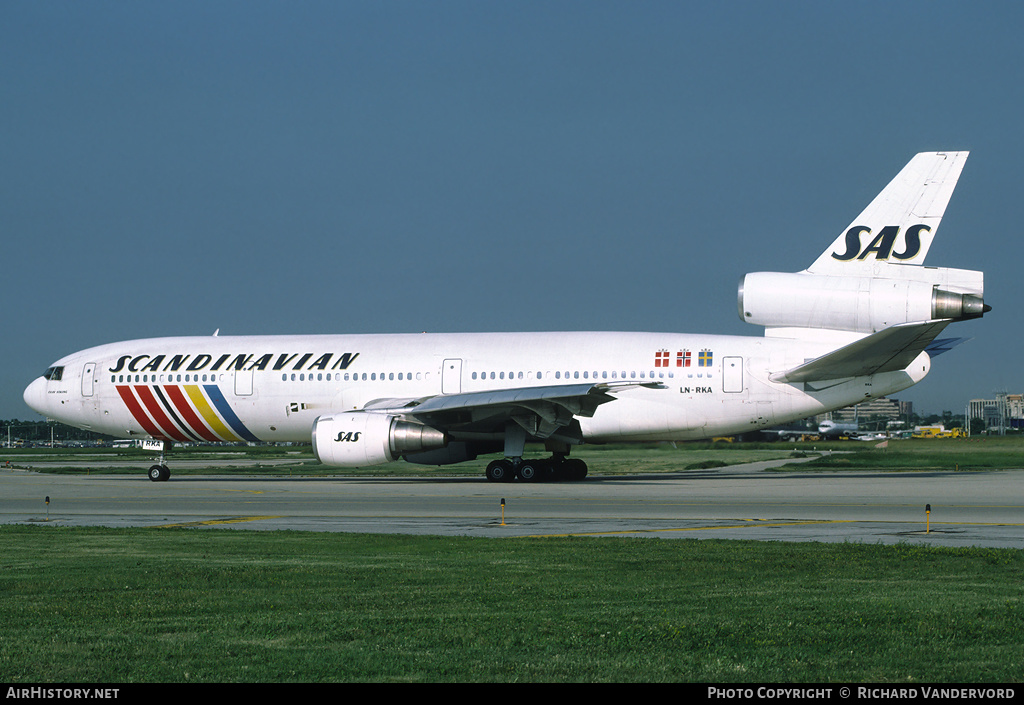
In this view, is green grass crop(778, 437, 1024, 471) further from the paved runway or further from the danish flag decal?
the danish flag decal

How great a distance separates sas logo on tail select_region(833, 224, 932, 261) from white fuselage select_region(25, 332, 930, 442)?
2.63 m

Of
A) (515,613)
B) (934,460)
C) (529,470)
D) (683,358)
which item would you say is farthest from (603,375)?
(515,613)

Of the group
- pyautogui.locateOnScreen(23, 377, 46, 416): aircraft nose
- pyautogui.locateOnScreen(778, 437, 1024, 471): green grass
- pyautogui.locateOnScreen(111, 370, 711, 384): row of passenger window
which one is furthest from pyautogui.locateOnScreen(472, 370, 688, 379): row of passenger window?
pyautogui.locateOnScreen(23, 377, 46, 416): aircraft nose

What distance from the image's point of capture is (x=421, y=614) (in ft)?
25.0

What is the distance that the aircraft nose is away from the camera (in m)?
32.6

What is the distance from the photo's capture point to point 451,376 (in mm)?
28797

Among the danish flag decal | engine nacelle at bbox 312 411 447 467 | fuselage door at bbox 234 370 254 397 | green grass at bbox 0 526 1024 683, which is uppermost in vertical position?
the danish flag decal

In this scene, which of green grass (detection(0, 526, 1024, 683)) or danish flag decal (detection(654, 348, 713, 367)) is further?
danish flag decal (detection(654, 348, 713, 367))

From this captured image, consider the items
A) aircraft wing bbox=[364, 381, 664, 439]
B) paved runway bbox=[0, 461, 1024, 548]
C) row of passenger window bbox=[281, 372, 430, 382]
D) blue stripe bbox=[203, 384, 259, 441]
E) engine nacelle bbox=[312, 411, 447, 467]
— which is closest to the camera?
paved runway bbox=[0, 461, 1024, 548]

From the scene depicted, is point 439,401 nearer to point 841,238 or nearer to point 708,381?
point 708,381

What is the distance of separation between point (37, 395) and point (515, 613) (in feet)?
96.3

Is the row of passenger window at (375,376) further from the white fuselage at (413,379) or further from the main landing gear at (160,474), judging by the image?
the main landing gear at (160,474)

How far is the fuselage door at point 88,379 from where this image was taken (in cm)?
3145

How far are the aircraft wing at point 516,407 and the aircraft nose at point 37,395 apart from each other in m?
12.3
